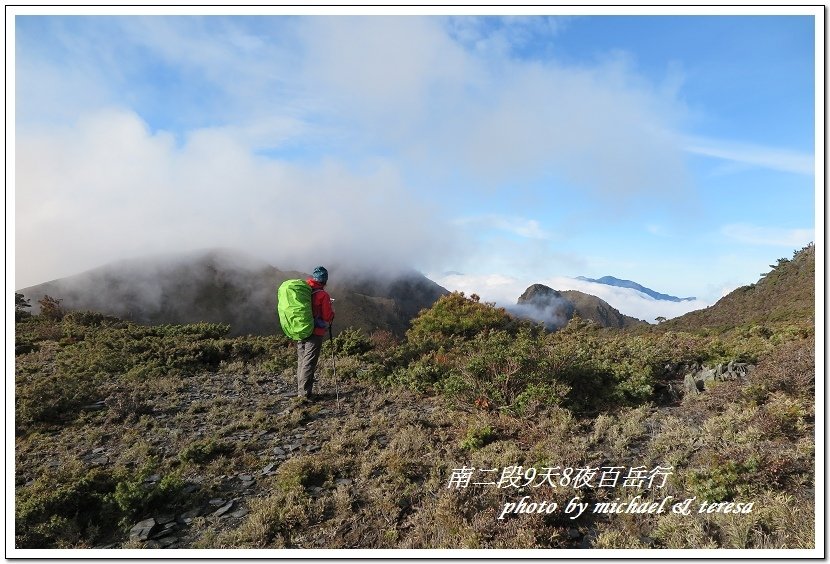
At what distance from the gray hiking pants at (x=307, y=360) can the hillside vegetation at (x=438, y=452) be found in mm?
494

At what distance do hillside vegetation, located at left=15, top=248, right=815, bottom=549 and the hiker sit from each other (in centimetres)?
62

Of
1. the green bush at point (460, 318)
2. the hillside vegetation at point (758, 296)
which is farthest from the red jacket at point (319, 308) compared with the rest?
the hillside vegetation at point (758, 296)

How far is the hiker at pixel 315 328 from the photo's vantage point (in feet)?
29.8

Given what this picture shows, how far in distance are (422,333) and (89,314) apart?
14.9 meters

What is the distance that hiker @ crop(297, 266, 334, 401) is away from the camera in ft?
29.8

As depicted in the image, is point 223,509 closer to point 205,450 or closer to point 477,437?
point 205,450

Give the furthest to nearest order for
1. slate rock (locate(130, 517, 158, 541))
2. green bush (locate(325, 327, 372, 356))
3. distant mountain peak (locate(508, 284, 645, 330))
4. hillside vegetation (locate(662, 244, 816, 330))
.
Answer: distant mountain peak (locate(508, 284, 645, 330)) < hillside vegetation (locate(662, 244, 816, 330)) < green bush (locate(325, 327, 372, 356)) < slate rock (locate(130, 517, 158, 541))

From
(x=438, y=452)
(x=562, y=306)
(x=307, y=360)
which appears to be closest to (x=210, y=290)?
(x=562, y=306)

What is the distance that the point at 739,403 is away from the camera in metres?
7.07

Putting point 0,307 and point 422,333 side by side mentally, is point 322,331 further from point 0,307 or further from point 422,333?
point 422,333

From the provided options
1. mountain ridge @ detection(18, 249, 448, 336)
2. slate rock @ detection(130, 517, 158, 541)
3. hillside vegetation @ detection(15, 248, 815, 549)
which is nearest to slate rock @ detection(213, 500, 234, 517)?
hillside vegetation @ detection(15, 248, 815, 549)

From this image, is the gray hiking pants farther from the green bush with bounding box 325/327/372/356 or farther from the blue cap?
the green bush with bounding box 325/327/372/356

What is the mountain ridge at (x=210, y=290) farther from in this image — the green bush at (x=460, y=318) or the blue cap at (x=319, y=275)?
the blue cap at (x=319, y=275)
